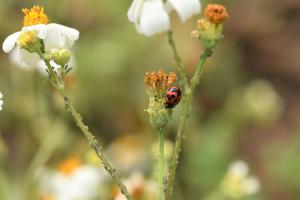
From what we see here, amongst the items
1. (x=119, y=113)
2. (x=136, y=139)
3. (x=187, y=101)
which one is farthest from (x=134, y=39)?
(x=187, y=101)

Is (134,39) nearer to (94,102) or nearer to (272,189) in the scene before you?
(94,102)

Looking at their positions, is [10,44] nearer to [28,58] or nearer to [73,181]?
[28,58]

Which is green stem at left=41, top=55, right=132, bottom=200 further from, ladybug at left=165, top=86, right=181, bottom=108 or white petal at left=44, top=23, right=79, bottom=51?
ladybug at left=165, top=86, right=181, bottom=108

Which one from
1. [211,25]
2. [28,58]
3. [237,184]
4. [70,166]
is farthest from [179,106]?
[211,25]

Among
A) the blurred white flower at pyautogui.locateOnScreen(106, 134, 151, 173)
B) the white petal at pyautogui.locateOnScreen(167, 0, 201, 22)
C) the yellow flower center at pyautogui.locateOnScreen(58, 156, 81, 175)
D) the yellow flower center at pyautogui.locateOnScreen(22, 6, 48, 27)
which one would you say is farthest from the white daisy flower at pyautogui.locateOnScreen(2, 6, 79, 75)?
the blurred white flower at pyautogui.locateOnScreen(106, 134, 151, 173)

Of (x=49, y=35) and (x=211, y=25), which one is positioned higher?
(x=49, y=35)
